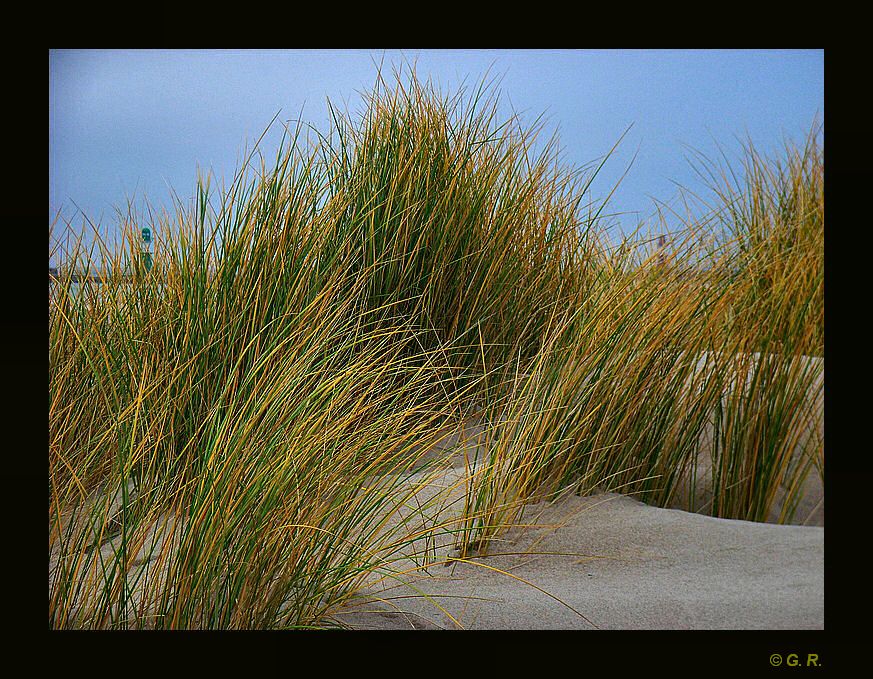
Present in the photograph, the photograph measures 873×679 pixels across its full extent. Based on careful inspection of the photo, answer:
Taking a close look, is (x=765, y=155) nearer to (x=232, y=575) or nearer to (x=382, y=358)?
(x=382, y=358)

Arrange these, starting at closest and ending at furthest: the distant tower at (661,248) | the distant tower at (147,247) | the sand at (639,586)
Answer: the sand at (639,586) < the distant tower at (661,248) < the distant tower at (147,247)

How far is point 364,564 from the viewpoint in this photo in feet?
5.99

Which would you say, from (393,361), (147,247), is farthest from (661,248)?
(147,247)

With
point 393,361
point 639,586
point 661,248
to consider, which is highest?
point 661,248

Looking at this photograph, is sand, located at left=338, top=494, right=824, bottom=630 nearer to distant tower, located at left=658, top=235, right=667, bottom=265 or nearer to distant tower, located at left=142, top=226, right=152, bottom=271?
distant tower, located at left=658, top=235, right=667, bottom=265

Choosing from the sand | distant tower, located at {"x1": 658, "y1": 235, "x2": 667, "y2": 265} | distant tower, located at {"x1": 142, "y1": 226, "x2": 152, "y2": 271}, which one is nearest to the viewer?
the sand

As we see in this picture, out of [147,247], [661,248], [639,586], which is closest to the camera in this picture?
[639,586]

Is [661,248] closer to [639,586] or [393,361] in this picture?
[393,361]

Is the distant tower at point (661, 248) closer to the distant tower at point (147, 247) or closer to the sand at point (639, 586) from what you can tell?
the sand at point (639, 586)

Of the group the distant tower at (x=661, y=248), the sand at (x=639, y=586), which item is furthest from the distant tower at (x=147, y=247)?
the distant tower at (x=661, y=248)

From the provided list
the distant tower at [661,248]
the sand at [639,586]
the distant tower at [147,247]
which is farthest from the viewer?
the distant tower at [147,247]

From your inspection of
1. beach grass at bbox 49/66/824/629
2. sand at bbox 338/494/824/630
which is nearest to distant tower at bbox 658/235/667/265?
beach grass at bbox 49/66/824/629

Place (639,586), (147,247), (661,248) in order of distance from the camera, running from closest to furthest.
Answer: (639,586) → (661,248) → (147,247)
